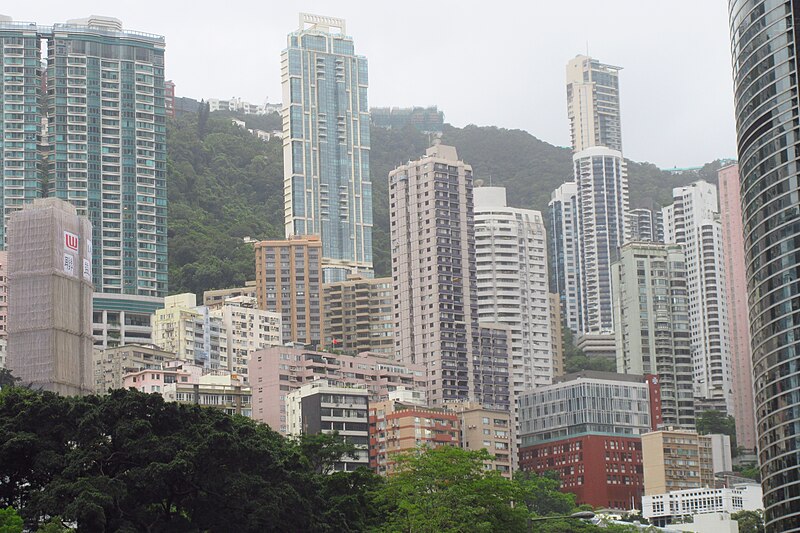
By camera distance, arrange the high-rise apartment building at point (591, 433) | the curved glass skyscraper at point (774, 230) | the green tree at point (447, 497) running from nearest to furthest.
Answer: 1. the green tree at point (447, 497)
2. the curved glass skyscraper at point (774, 230)
3. the high-rise apartment building at point (591, 433)

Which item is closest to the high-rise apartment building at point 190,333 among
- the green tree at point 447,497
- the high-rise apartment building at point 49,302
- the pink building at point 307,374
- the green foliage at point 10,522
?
the pink building at point 307,374

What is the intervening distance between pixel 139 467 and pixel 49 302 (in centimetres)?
7876

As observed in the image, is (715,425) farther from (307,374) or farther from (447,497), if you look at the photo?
(447,497)

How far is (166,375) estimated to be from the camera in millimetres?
161750

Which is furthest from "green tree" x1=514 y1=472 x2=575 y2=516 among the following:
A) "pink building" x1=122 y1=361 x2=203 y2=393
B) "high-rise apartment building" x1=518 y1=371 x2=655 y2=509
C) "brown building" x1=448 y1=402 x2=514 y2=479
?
"pink building" x1=122 y1=361 x2=203 y2=393

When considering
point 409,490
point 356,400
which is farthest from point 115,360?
point 409,490

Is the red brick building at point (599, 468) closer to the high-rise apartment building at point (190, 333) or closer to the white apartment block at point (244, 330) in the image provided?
the white apartment block at point (244, 330)

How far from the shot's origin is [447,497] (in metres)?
80.4

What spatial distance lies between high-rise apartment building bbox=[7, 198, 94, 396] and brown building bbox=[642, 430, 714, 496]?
198ft

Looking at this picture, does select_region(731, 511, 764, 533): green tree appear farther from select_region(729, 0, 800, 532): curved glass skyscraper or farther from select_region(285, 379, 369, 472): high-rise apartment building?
select_region(729, 0, 800, 532): curved glass skyscraper

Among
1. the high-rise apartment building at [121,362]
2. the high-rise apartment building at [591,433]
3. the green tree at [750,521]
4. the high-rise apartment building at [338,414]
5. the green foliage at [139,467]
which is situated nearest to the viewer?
the green foliage at [139,467]

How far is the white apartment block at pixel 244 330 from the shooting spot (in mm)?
193500

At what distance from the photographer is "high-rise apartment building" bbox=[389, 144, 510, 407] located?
596 ft

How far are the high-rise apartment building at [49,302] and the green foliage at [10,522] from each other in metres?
80.7
